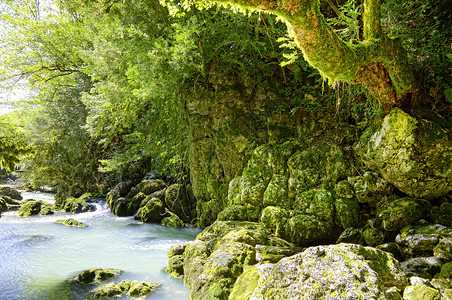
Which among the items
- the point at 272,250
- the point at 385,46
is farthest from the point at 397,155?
the point at 272,250

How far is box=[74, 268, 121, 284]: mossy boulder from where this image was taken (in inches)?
211

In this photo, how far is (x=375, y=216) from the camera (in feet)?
16.1

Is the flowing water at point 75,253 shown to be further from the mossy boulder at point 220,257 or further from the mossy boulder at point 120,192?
the mossy boulder at point 120,192

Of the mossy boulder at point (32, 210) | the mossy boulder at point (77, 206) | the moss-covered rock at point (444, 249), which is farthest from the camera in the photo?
the mossy boulder at point (77, 206)

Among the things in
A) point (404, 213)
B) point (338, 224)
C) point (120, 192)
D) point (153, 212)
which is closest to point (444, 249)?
point (404, 213)

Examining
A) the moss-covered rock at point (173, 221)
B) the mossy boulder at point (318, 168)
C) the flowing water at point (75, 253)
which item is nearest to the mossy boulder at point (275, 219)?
the mossy boulder at point (318, 168)

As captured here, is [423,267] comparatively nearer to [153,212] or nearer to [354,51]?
[354,51]

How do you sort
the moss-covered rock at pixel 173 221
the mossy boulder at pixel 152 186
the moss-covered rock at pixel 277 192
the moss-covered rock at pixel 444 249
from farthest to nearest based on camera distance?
the mossy boulder at pixel 152 186, the moss-covered rock at pixel 173 221, the moss-covered rock at pixel 277 192, the moss-covered rock at pixel 444 249

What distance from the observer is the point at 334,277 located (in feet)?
8.47

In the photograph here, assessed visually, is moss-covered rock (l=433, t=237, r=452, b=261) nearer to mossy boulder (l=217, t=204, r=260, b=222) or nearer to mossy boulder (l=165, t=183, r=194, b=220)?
mossy boulder (l=217, t=204, r=260, b=222)

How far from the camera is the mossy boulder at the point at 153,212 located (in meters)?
10.8

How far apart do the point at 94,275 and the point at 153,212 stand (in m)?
5.35

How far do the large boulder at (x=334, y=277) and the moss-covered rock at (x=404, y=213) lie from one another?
1.36 metres

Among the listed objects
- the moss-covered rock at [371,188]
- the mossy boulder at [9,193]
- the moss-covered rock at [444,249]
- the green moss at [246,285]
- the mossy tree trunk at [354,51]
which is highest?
the mossy tree trunk at [354,51]
